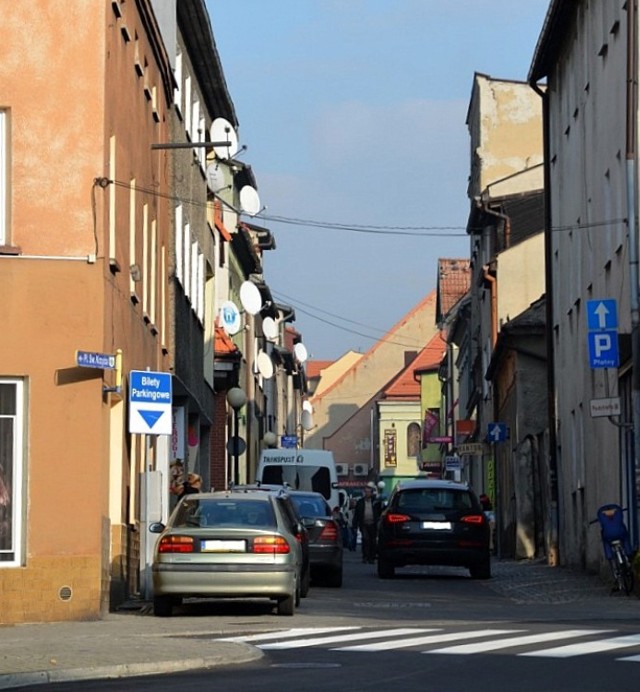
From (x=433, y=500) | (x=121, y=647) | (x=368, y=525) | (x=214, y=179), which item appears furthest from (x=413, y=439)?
(x=121, y=647)

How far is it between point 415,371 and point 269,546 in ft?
316

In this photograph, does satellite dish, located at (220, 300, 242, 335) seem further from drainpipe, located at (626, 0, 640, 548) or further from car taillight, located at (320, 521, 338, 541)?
drainpipe, located at (626, 0, 640, 548)

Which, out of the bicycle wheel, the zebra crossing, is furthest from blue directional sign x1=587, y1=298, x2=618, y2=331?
the zebra crossing

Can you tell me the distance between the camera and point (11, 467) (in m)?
21.5

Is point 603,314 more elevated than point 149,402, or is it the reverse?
point 603,314

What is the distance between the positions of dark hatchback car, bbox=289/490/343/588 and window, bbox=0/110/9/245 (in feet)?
30.3

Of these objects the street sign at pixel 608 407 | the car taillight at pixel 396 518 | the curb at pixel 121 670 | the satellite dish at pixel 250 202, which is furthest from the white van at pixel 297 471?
the curb at pixel 121 670

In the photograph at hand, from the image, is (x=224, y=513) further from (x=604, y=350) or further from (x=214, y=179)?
(x=214, y=179)

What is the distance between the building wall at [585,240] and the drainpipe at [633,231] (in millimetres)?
1402

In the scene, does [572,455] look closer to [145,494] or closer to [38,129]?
[145,494]

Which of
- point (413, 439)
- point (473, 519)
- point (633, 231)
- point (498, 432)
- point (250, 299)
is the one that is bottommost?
point (473, 519)

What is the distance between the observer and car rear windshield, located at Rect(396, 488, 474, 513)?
1262 inches

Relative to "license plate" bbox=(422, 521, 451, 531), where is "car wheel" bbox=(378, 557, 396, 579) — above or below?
below

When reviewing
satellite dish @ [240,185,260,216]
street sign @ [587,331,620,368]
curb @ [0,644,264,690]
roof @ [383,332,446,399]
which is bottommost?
curb @ [0,644,264,690]
